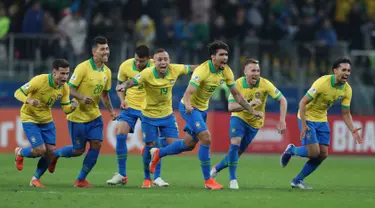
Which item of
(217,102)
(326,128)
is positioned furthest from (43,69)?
(326,128)

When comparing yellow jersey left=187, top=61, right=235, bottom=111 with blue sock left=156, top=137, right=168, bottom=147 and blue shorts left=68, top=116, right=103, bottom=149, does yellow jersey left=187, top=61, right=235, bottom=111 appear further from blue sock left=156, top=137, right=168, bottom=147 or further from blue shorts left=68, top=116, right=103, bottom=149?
blue shorts left=68, top=116, right=103, bottom=149

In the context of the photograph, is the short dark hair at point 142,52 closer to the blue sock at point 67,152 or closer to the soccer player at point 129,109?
the soccer player at point 129,109

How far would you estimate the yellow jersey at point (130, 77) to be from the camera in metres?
16.7

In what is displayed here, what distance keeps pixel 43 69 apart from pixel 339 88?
12396 mm

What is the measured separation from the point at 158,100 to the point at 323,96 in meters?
3.18

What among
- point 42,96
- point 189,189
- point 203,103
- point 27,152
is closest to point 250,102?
point 203,103

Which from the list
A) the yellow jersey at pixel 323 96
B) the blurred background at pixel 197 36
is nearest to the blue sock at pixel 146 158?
the yellow jersey at pixel 323 96

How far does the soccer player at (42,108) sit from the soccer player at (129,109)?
1.21 metres

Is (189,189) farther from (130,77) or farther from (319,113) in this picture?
(319,113)

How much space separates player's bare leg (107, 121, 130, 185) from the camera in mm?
15891

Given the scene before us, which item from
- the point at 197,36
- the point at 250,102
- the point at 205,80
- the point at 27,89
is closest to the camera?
the point at 27,89

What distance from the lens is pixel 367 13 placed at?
30.6 m

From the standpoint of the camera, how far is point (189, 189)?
15.1 meters

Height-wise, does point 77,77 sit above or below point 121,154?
above
